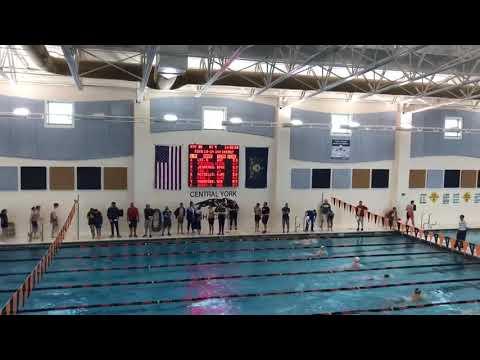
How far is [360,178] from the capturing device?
819 inches

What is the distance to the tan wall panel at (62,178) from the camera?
17094 millimetres

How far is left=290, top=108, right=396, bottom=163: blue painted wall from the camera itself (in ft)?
65.3

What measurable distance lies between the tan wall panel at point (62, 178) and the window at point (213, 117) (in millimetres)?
5759

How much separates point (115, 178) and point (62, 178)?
6.60ft

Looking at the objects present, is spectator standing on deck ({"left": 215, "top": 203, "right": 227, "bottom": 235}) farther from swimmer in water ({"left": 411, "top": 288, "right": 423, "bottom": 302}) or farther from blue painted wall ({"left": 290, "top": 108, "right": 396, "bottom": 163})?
swimmer in water ({"left": 411, "top": 288, "right": 423, "bottom": 302})

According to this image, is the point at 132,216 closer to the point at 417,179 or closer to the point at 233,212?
the point at 233,212

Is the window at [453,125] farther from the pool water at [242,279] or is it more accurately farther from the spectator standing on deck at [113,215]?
the spectator standing on deck at [113,215]

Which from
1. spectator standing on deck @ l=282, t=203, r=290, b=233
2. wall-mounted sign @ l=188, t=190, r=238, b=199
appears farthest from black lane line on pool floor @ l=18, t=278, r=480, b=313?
wall-mounted sign @ l=188, t=190, r=238, b=199

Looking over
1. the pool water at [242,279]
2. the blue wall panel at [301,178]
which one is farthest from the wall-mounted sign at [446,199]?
the blue wall panel at [301,178]

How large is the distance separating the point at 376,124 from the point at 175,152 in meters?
9.81

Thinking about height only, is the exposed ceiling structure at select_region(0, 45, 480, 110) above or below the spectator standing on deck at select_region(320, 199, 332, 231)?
above

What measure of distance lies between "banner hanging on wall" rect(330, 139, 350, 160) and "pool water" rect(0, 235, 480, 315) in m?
4.72

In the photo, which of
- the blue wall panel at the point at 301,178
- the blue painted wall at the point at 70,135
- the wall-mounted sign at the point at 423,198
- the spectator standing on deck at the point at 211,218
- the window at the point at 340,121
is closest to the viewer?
the blue painted wall at the point at 70,135
